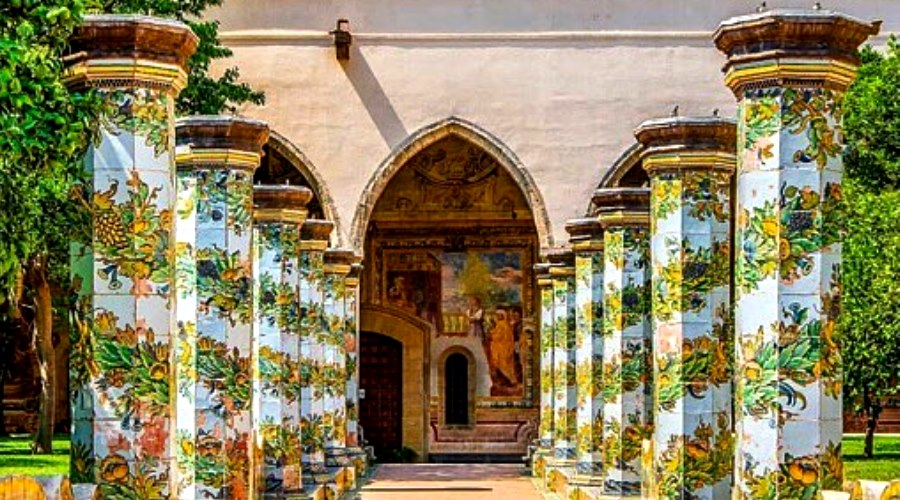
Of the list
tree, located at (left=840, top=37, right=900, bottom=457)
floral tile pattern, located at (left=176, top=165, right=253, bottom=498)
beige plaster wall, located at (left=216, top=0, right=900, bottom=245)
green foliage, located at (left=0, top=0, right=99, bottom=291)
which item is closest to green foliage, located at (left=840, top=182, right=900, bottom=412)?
tree, located at (left=840, top=37, right=900, bottom=457)

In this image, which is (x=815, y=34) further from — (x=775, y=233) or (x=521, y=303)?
(x=521, y=303)

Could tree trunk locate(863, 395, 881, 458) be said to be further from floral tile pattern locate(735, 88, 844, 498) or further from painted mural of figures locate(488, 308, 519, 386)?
floral tile pattern locate(735, 88, 844, 498)

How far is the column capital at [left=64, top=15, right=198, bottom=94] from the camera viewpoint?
397 inches

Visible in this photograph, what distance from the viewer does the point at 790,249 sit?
1073cm

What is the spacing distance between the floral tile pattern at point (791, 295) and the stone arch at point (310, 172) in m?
22.9

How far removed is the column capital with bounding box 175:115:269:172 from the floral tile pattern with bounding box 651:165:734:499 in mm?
3147

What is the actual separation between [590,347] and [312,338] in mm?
3557

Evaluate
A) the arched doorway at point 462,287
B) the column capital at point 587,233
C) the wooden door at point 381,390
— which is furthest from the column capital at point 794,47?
the wooden door at point 381,390

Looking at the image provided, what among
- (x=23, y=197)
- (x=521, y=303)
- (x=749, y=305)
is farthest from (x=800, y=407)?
(x=521, y=303)

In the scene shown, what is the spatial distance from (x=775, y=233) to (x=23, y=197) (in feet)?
14.1

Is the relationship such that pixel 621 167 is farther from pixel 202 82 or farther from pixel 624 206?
pixel 624 206

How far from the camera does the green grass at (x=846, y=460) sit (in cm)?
2153

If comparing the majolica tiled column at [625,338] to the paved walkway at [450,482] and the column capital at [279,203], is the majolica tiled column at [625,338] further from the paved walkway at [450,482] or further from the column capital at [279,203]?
the paved walkway at [450,482]

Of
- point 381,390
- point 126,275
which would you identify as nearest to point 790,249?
point 126,275
